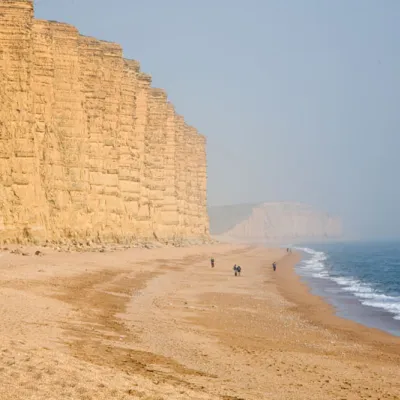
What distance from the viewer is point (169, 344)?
12617 millimetres

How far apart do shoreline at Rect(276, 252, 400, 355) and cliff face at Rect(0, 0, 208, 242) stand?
13.2m

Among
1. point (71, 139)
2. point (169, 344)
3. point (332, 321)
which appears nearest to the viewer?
point (169, 344)

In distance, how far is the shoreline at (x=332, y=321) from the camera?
16.7m

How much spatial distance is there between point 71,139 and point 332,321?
23.6 m

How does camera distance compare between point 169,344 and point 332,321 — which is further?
point 332,321

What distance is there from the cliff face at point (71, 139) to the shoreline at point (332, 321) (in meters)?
13.2

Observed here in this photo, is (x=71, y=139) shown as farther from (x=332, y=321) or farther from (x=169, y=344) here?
(x=169, y=344)

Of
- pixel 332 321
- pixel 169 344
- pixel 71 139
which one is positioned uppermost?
pixel 71 139

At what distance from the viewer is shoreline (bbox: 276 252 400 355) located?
A: 54.7ft

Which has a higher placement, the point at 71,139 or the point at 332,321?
the point at 71,139

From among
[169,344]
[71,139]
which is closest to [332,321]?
[169,344]

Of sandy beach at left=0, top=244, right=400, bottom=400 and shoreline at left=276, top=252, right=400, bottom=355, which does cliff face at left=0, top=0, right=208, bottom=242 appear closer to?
sandy beach at left=0, top=244, right=400, bottom=400

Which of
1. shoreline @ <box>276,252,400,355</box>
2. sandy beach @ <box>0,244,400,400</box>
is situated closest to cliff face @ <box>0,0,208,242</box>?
sandy beach @ <box>0,244,400,400</box>

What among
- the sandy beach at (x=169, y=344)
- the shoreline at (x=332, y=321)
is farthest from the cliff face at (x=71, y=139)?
the shoreline at (x=332, y=321)
